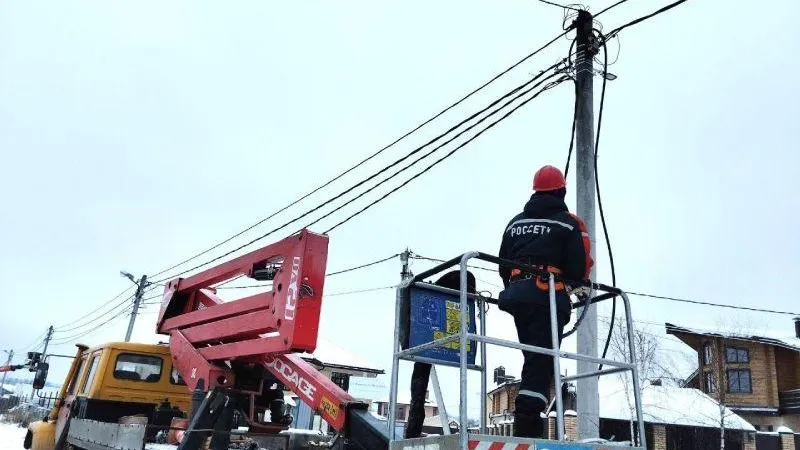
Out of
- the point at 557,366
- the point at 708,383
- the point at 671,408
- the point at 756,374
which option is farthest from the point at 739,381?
the point at 557,366

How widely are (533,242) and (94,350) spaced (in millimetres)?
6753

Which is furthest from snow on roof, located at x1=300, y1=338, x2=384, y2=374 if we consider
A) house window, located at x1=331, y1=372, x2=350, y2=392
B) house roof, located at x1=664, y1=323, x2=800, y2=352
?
house roof, located at x1=664, y1=323, x2=800, y2=352

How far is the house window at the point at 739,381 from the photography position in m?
36.5

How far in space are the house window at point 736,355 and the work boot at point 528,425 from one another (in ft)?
125

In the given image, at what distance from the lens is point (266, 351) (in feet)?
19.0

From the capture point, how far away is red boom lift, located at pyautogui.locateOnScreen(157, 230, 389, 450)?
536 centimetres

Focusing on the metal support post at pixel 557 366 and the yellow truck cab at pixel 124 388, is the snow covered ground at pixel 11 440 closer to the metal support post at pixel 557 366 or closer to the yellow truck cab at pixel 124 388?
the yellow truck cab at pixel 124 388

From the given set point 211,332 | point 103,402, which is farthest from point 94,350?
point 211,332

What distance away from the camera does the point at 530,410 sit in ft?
13.9

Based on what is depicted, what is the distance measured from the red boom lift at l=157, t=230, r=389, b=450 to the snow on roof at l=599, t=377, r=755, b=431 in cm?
2466

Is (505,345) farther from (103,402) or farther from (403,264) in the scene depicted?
(403,264)

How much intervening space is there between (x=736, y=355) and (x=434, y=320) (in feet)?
126

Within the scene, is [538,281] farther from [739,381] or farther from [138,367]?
[739,381]

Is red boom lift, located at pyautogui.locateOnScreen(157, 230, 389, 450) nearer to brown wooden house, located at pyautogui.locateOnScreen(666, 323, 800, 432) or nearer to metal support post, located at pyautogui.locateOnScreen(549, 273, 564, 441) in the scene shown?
metal support post, located at pyautogui.locateOnScreen(549, 273, 564, 441)
